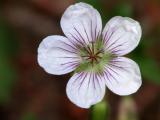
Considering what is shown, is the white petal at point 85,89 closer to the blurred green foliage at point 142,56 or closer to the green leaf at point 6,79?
the blurred green foliage at point 142,56

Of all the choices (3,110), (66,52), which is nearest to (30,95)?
(3,110)

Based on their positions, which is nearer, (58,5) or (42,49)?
(42,49)

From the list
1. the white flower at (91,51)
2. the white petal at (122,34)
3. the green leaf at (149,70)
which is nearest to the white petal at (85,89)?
the white flower at (91,51)

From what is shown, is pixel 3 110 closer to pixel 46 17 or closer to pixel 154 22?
pixel 46 17

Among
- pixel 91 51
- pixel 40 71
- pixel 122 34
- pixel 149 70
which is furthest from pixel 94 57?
pixel 40 71

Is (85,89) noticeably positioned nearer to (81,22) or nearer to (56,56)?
(56,56)

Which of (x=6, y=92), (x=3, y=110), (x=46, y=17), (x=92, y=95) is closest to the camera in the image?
(x=92, y=95)
